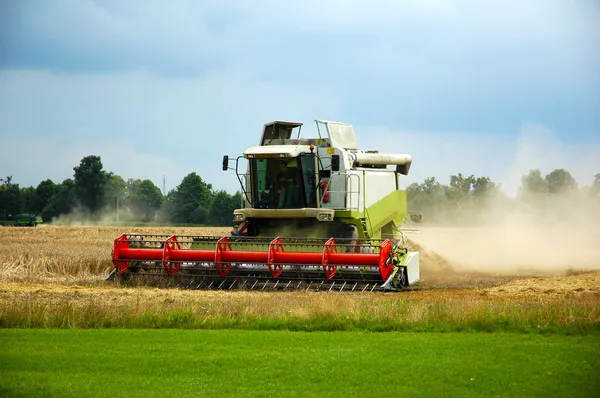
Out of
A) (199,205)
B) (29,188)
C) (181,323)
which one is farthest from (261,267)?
(29,188)

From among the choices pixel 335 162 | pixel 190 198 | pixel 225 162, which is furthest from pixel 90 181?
pixel 335 162

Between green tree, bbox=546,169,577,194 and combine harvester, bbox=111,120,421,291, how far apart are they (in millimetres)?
26952

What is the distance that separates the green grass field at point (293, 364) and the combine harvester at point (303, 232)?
243 inches

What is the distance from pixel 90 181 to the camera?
89.6 meters

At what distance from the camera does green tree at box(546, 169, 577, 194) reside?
4816 centimetres

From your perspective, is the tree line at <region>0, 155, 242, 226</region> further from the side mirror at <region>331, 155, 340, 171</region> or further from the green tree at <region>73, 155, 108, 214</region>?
the side mirror at <region>331, 155, 340, 171</region>

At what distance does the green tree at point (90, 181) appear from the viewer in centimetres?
8881

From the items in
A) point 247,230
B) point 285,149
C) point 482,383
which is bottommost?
point 482,383

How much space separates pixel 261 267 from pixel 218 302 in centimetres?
416

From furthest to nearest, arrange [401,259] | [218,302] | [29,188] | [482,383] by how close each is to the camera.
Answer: [29,188]
[401,259]
[218,302]
[482,383]

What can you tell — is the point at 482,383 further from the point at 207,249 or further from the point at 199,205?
the point at 199,205

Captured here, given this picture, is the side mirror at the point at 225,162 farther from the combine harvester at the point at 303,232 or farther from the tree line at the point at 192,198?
the tree line at the point at 192,198

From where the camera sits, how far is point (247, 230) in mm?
21500

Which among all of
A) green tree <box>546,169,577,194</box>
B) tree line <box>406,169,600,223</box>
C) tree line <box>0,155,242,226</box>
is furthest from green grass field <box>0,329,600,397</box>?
tree line <box>0,155,242,226</box>
